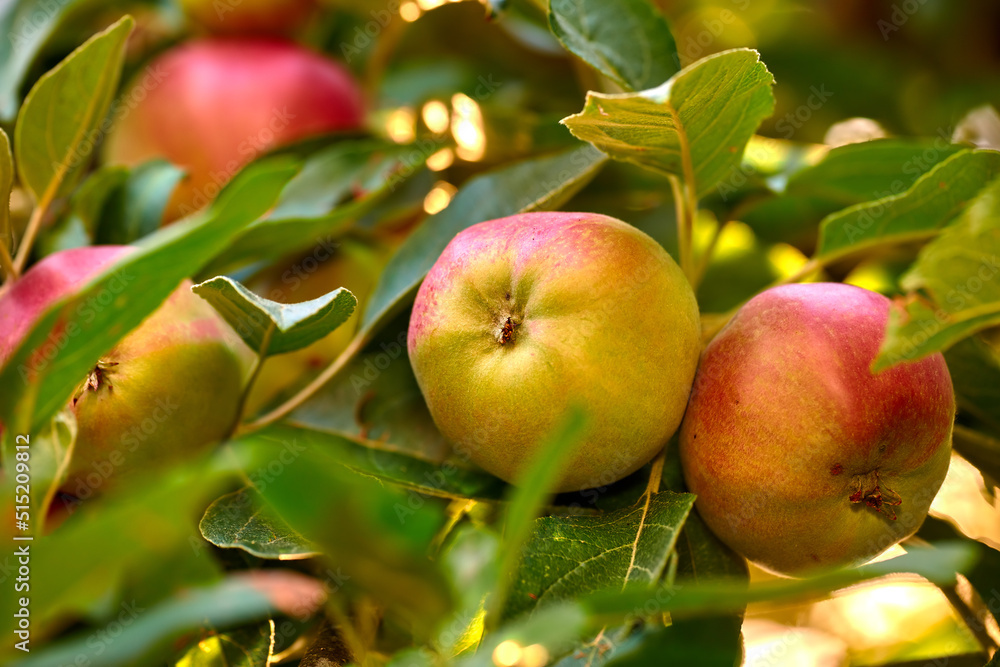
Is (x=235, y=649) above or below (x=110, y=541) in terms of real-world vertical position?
below

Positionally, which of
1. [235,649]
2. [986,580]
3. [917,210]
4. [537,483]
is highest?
[537,483]

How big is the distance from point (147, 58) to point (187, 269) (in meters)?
0.80

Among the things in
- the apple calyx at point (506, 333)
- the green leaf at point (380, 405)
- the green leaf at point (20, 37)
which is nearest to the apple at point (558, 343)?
the apple calyx at point (506, 333)

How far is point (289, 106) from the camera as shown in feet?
3.20

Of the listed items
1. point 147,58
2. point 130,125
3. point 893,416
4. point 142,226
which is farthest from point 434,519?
point 147,58

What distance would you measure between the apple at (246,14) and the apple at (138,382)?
54 cm

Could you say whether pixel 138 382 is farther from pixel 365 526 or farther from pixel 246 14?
pixel 246 14

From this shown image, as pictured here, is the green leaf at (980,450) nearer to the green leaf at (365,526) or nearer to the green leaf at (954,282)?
the green leaf at (954,282)

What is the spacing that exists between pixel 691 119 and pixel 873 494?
259 millimetres

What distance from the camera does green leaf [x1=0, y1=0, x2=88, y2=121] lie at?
0.86 meters

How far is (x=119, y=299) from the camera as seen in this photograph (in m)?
0.45

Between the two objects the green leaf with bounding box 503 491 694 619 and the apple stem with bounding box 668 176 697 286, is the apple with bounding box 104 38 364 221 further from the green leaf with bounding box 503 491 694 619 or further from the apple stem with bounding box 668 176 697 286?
the green leaf with bounding box 503 491 694 619

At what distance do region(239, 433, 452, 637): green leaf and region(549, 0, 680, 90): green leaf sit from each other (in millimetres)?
403

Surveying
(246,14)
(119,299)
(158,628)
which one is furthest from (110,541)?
(246,14)
